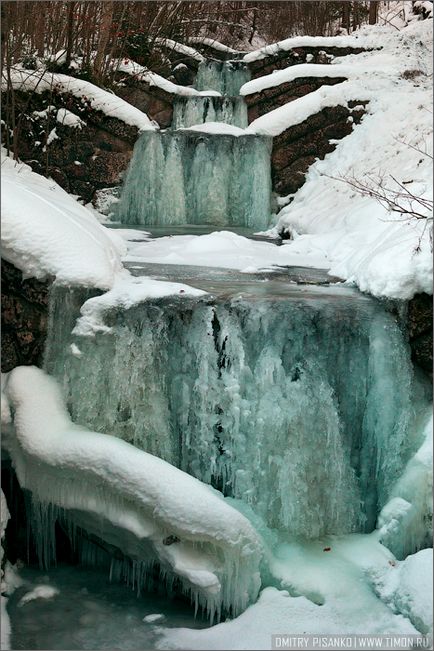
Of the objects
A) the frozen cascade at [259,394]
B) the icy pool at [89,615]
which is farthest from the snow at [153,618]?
the frozen cascade at [259,394]

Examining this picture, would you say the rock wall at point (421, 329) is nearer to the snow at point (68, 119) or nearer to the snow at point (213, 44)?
the snow at point (68, 119)

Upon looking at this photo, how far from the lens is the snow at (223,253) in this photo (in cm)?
571

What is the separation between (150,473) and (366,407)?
4.64 ft

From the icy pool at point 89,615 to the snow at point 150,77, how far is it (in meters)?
7.58

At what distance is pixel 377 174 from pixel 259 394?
14.6 ft

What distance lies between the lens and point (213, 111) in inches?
382

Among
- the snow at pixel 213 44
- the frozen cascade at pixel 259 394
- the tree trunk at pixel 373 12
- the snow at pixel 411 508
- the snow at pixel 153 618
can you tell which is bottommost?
the snow at pixel 153 618

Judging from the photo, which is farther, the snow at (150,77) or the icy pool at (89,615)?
the snow at (150,77)

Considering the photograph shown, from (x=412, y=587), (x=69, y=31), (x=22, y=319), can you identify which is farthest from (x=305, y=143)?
(x=412, y=587)

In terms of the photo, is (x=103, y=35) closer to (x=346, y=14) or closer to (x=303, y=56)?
(x=303, y=56)

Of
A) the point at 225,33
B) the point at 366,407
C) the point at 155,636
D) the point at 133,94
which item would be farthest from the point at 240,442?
the point at 225,33

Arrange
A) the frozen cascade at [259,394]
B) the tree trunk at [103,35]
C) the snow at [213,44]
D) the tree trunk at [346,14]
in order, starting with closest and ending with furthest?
the frozen cascade at [259,394] → the tree trunk at [103,35] → the snow at [213,44] → the tree trunk at [346,14]

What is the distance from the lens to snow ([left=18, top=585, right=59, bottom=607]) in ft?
11.7

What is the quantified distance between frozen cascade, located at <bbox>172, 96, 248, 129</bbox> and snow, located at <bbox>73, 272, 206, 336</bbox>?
5988 mm
